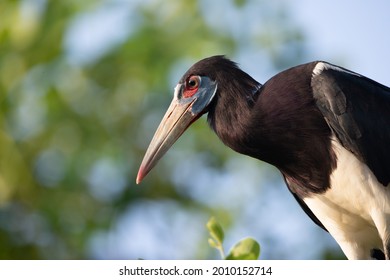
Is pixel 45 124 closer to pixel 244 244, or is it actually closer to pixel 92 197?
pixel 92 197

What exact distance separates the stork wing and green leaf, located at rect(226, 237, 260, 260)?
1.80 m

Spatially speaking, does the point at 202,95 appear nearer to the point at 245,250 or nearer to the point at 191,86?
the point at 191,86

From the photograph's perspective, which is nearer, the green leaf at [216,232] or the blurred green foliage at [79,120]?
the green leaf at [216,232]

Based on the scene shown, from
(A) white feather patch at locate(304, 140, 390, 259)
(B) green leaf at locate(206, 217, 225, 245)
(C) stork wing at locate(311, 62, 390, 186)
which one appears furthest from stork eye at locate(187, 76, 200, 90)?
(B) green leaf at locate(206, 217, 225, 245)

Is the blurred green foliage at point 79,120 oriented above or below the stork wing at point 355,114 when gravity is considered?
above

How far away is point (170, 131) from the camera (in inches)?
177

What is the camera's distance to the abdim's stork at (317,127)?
417cm

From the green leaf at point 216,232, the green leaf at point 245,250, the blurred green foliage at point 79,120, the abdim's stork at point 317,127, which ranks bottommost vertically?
the green leaf at point 245,250

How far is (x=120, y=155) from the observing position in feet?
24.2

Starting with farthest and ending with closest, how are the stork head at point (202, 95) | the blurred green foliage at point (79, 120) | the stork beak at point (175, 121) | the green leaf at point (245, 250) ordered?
1. the blurred green foliage at point (79, 120)
2. the stork beak at point (175, 121)
3. the stork head at point (202, 95)
4. the green leaf at point (245, 250)

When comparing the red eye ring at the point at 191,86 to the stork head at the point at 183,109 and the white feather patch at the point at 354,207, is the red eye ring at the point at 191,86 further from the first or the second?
the white feather patch at the point at 354,207

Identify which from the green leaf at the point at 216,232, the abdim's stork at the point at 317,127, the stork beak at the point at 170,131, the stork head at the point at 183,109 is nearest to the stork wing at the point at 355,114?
the abdim's stork at the point at 317,127

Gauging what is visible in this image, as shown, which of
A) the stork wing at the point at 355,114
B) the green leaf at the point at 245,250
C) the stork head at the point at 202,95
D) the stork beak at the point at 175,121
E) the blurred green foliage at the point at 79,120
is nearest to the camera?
the green leaf at the point at 245,250
